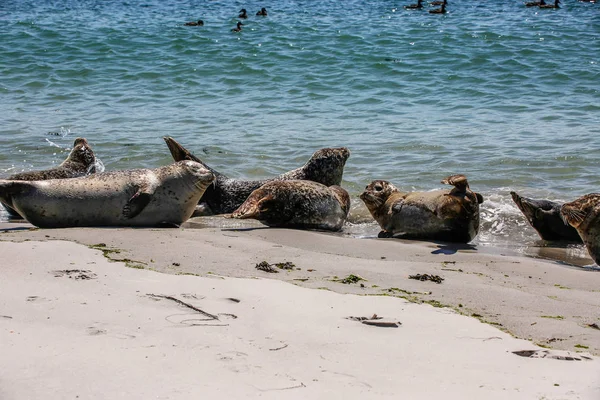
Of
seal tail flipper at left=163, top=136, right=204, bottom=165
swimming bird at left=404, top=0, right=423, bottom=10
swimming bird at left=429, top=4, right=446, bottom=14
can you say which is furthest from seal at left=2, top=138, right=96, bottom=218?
swimming bird at left=404, top=0, right=423, bottom=10

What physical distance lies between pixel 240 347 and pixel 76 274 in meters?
1.36

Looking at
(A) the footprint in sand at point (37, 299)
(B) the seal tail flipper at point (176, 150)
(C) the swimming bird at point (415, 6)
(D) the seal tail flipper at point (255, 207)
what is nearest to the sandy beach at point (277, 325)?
(A) the footprint in sand at point (37, 299)

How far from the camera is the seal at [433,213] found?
22.4ft

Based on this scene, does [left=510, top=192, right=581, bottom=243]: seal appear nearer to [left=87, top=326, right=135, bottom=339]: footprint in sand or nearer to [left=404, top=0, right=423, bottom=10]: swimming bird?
[left=87, top=326, right=135, bottom=339]: footprint in sand

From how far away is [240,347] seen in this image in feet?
10.4

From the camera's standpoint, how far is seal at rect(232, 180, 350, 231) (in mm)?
7391

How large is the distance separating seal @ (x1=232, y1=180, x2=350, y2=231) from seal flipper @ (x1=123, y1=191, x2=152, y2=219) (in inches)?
39.3

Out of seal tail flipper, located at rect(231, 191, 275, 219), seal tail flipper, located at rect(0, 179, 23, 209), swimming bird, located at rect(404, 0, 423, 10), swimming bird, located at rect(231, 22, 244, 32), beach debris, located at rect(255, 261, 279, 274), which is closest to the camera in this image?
beach debris, located at rect(255, 261, 279, 274)

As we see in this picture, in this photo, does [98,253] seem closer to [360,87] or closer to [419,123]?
[419,123]

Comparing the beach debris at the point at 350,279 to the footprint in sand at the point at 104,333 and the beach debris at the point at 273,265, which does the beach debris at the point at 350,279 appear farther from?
the footprint in sand at the point at 104,333

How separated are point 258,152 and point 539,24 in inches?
488

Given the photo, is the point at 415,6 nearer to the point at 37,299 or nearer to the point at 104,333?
the point at 37,299

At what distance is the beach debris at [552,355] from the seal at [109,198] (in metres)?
3.99

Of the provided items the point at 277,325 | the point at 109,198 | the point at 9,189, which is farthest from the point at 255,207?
the point at 277,325
